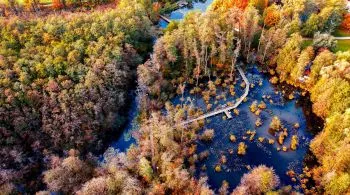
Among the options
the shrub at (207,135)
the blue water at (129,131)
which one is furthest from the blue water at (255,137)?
the blue water at (129,131)

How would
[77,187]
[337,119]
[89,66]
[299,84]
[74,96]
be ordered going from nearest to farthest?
[77,187] → [337,119] → [74,96] → [89,66] → [299,84]

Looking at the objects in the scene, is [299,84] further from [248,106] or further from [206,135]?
[206,135]

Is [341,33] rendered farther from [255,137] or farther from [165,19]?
[165,19]

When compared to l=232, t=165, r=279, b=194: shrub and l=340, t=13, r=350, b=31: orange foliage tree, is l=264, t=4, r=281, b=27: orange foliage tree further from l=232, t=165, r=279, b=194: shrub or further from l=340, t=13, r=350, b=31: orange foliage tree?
l=232, t=165, r=279, b=194: shrub

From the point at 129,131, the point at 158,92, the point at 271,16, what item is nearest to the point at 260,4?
the point at 271,16

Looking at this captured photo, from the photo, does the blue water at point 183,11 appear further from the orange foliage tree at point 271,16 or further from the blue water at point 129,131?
the blue water at point 129,131

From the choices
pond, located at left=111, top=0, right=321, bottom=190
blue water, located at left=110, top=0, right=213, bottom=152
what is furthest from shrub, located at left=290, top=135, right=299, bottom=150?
blue water, located at left=110, top=0, right=213, bottom=152

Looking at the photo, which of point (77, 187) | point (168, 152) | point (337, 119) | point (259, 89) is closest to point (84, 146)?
point (77, 187)
